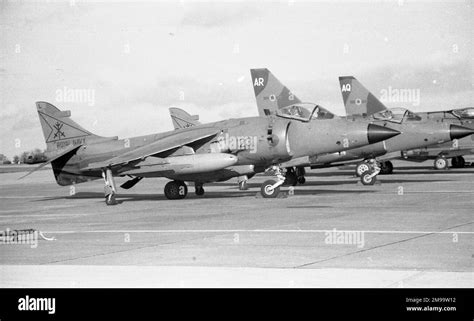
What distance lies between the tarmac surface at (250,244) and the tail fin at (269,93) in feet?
35.8

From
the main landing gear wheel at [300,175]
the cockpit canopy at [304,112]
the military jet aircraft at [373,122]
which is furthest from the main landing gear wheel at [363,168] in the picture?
the cockpit canopy at [304,112]

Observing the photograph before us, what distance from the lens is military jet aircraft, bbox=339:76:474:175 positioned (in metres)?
30.1

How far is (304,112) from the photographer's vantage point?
74.3 feet

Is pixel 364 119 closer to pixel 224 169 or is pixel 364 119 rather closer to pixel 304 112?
pixel 304 112

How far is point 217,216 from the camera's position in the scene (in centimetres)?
1731

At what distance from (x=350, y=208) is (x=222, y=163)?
15.0ft

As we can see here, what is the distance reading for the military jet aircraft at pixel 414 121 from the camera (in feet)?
98.7

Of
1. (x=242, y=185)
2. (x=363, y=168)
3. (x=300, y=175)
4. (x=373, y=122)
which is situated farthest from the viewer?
(x=300, y=175)

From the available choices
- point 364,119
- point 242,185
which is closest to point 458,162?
point 364,119

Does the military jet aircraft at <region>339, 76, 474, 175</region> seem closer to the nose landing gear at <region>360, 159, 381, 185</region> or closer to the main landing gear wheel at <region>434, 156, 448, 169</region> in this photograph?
the main landing gear wheel at <region>434, 156, 448, 169</region>

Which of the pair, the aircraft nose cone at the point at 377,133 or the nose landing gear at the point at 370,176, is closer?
the aircraft nose cone at the point at 377,133

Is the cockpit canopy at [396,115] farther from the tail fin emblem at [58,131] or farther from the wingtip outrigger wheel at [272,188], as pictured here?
the tail fin emblem at [58,131]

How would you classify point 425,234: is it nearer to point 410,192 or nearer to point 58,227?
point 58,227

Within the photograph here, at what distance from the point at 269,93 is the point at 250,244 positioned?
20379 mm
